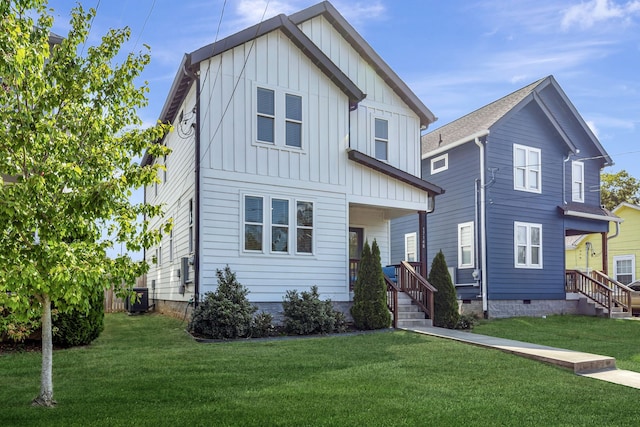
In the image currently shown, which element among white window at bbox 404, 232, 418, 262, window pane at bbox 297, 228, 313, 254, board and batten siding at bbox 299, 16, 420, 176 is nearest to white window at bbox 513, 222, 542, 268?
white window at bbox 404, 232, 418, 262

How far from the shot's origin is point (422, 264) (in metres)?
15.6

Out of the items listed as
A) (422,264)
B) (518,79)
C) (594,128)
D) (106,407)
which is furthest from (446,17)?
(594,128)

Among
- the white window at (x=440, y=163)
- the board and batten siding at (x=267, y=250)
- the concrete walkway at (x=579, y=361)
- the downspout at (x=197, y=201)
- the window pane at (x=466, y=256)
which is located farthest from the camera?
the white window at (x=440, y=163)

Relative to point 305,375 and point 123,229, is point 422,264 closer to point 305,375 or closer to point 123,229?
point 305,375

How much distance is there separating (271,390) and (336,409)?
1.12 meters

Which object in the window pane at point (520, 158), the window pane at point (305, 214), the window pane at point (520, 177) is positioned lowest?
the window pane at point (305, 214)

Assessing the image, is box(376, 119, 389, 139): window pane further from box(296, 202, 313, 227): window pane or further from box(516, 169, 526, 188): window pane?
box(516, 169, 526, 188): window pane

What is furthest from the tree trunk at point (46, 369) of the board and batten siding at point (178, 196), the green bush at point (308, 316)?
the green bush at point (308, 316)

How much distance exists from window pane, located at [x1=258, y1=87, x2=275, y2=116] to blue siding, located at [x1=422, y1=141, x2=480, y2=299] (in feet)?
27.4

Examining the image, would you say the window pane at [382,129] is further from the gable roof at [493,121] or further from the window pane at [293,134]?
the gable roof at [493,121]

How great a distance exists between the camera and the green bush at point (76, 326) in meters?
9.79

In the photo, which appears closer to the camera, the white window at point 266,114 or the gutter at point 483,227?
the white window at point 266,114

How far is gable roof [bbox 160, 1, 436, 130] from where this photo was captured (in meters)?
13.1

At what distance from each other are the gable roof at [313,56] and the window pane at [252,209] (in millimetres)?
3246
